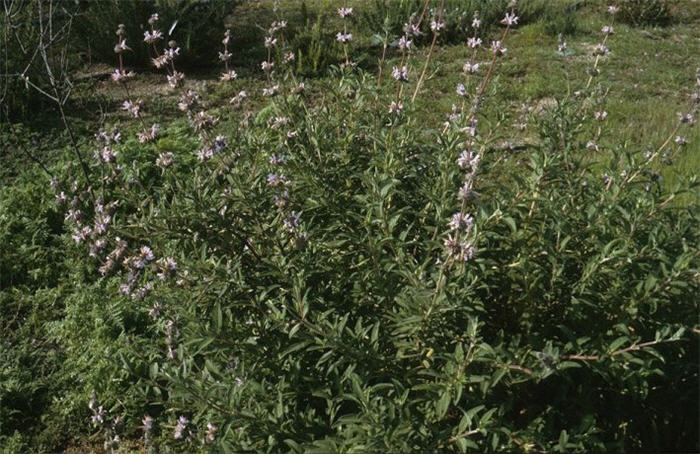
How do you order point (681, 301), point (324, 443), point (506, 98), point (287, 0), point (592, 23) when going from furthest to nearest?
point (287, 0), point (592, 23), point (506, 98), point (681, 301), point (324, 443)

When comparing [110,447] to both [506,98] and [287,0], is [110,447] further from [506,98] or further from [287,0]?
[287,0]

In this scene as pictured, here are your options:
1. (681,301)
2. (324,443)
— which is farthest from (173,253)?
(681,301)

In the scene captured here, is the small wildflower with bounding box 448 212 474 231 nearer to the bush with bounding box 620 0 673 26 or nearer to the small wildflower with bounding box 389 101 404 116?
the small wildflower with bounding box 389 101 404 116

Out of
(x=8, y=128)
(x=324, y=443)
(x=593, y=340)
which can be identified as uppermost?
(x=593, y=340)

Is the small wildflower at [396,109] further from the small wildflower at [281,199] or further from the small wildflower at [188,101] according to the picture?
the small wildflower at [188,101]

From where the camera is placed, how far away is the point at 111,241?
295cm

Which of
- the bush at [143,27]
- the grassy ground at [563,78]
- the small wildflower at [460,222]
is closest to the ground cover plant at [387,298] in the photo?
the small wildflower at [460,222]

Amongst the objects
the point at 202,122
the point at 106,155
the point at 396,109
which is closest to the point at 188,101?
the point at 202,122

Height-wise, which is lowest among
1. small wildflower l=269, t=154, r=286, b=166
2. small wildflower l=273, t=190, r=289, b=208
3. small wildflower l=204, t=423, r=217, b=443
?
small wildflower l=204, t=423, r=217, b=443

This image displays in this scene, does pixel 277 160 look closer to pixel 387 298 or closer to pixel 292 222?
pixel 292 222

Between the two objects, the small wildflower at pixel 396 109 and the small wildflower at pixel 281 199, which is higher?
the small wildflower at pixel 396 109

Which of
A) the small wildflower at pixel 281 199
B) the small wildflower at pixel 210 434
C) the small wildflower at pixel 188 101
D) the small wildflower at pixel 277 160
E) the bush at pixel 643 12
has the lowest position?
the bush at pixel 643 12

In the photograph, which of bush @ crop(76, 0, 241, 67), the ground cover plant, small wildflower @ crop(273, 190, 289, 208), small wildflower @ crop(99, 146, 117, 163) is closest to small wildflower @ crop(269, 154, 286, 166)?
the ground cover plant

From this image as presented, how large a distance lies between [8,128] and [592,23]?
6584mm
